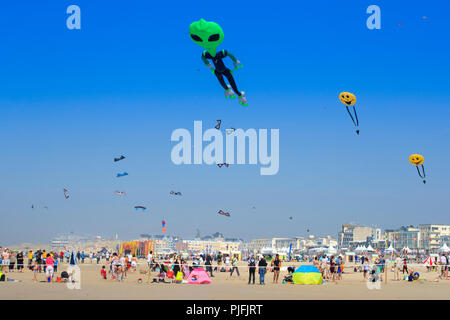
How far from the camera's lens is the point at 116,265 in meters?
21.1

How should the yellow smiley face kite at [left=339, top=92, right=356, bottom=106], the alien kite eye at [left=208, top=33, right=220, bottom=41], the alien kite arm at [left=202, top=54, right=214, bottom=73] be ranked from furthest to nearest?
the yellow smiley face kite at [left=339, top=92, right=356, bottom=106]
the alien kite arm at [left=202, top=54, right=214, bottom=73]
the alien kite eye at [left=208, top=33, right=220, bottom=41]

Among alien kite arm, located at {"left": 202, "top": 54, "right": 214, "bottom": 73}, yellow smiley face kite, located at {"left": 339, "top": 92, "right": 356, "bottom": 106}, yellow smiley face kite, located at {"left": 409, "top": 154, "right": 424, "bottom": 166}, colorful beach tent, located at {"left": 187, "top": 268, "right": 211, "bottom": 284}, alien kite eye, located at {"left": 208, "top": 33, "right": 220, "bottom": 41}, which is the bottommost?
colorful beach tent, located at {"left": 187, "top": 268, "right": 211, "bottom": 284}

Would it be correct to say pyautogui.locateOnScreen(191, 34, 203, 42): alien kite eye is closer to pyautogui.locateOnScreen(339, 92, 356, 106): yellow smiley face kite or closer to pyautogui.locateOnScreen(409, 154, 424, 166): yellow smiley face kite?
pyautogui.locateOnScreen(339, 92, 356, 106): yellow smiley face kite

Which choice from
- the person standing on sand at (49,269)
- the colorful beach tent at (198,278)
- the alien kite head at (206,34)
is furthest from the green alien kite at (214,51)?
the person standing on sand at (49,269)

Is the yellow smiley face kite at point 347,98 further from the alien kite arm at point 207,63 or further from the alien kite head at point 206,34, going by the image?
the alien kite head at point 206,34

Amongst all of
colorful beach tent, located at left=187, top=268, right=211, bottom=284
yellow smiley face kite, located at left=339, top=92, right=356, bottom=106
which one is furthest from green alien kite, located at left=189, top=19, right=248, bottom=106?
yellow smiley face kite, located at left=339, top=92, right=356, bottom=106

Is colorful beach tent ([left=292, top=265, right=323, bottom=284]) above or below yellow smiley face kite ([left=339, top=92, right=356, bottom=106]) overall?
below

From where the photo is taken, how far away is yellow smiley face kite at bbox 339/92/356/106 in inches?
1141

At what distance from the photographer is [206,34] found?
59.0 feet

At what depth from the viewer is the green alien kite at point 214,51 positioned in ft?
58.7
